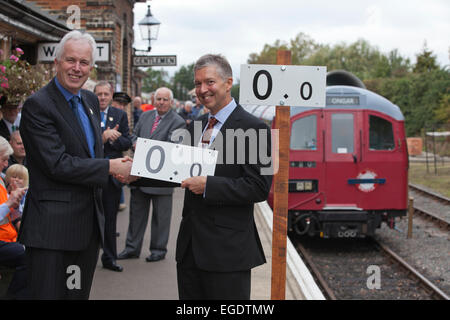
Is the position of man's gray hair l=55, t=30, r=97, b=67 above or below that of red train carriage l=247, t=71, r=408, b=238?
above

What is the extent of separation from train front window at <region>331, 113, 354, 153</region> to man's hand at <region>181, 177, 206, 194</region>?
24.4ft

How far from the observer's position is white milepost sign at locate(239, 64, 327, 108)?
12.4 ft

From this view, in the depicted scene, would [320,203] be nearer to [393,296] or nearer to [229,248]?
[393,296]

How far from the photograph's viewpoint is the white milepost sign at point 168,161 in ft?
10.1

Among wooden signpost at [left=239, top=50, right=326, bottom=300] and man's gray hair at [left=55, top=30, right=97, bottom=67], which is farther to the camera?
wooden signpost at [left=239, top=50, right=326, bottom=300]

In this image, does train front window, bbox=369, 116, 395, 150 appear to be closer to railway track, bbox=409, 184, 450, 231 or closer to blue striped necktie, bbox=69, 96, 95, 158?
railway track, bbox=409, 184, 450, 231

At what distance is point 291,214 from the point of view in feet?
33.1

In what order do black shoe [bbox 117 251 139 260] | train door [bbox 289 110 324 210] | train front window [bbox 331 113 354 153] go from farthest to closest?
1. train front window [bbox 331 113 354 153]
2. train door [bbox 289 110 324 210]
3. black shoe [bbox 117 251 139 260]

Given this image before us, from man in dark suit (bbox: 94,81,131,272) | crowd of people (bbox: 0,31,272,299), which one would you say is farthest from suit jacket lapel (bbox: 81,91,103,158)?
man in dark suit (bbox: 94,81,131,272)

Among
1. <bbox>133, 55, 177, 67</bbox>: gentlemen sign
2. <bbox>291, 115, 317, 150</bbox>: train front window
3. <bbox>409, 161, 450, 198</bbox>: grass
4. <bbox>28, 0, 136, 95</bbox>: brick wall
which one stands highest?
<bbox>28, 0, 136, 95</bbox>: brick wall

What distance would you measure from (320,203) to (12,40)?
610 cm

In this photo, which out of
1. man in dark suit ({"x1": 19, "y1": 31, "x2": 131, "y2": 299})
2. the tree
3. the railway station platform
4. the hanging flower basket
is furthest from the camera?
the tree

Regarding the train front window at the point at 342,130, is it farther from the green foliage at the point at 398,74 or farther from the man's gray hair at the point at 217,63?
the man's gray hair at the point at 217,63

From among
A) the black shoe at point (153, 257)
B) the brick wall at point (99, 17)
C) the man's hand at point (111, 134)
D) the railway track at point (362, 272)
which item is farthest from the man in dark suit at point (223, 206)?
the brick wall at point (99, 17)
